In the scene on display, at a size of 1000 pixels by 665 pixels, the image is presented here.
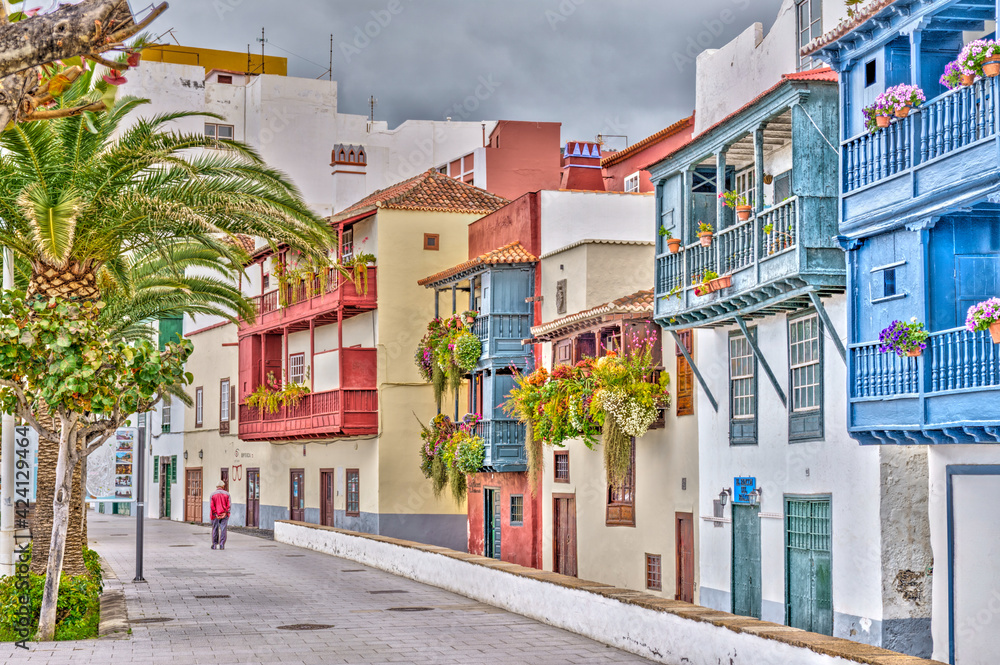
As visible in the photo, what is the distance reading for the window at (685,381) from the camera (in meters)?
22.6

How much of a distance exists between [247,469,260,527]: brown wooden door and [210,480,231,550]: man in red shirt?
13181 millimetres

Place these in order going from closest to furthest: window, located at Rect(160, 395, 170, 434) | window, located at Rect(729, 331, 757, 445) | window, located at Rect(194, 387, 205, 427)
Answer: window, located at Rect(729, 331, 757, 445), window, located at Rect(194, 387, 205, 427), window, located at Rect(160, 395, 170, 434)

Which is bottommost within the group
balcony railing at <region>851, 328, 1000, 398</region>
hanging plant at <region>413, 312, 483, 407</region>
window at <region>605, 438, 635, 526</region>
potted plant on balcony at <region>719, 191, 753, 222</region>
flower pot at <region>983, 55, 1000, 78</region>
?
window at <region>605, 438, 635, 526</region>

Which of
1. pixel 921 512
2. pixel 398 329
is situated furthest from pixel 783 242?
pixel 398 329

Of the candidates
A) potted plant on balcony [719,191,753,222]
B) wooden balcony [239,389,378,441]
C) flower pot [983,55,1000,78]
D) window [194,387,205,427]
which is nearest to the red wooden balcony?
wooden balcony [239,389,378,441]

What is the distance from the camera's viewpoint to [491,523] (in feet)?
107

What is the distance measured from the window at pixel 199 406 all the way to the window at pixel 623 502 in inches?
1149

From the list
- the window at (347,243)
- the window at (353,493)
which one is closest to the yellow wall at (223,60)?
the window at (347,243)

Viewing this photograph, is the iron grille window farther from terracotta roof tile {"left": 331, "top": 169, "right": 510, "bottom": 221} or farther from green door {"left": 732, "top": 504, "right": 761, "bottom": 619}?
green door {"left": 732, "top": 504, "right": 761, "bottom": 619}

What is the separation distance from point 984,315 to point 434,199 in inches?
1002

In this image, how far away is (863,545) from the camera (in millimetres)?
16156

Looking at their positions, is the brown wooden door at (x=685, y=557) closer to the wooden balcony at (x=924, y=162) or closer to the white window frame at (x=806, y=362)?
the white window frame at (x=806, y=362)

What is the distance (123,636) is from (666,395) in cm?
1113

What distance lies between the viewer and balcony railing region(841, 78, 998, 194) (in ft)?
Result: 41.7
